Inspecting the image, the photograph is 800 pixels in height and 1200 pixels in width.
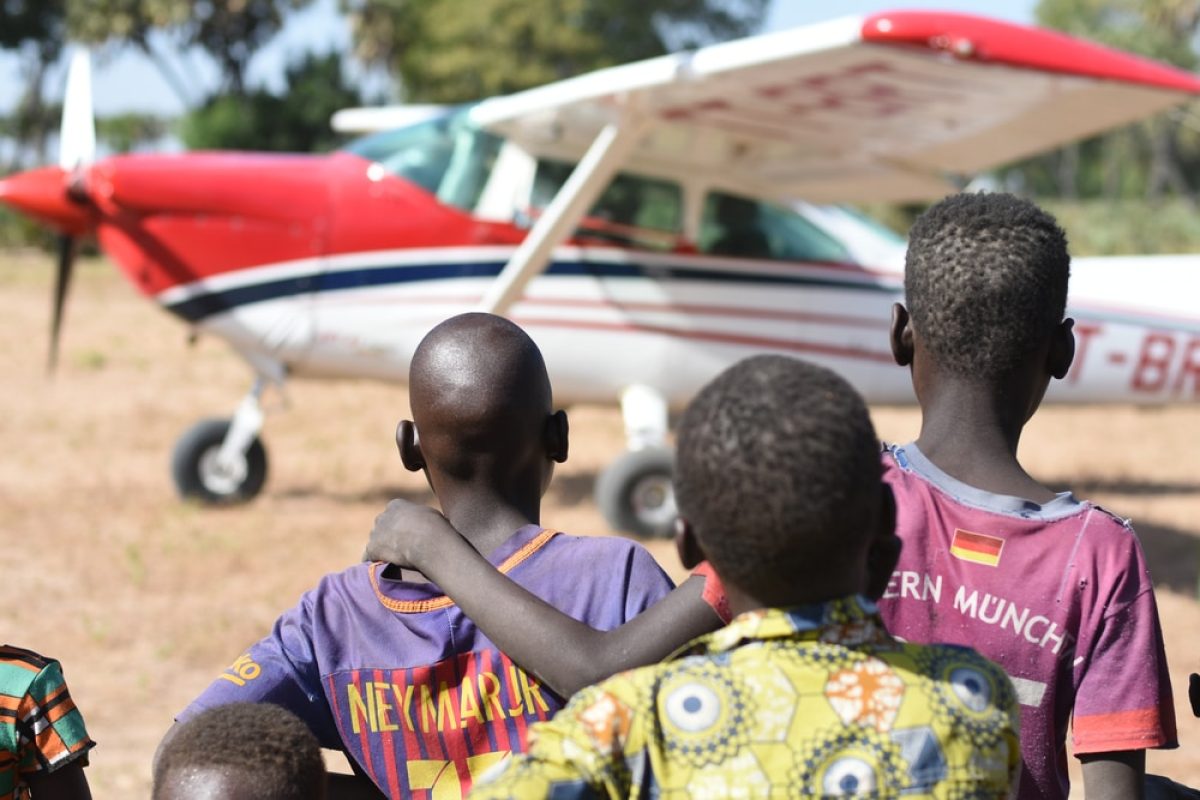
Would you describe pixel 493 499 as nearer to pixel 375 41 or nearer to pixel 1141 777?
pixel 1141 777

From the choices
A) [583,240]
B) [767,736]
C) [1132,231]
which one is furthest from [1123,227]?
[767,736]

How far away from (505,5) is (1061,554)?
111 feet

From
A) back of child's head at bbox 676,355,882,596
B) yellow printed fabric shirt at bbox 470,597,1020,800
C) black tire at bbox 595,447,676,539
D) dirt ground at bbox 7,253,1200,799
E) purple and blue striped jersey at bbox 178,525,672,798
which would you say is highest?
back of child's head at bbox 676,355,882,596

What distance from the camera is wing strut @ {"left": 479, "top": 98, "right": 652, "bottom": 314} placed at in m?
7.38

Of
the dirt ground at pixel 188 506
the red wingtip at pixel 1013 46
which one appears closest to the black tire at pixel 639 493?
the dirt ground at pixel 188 506

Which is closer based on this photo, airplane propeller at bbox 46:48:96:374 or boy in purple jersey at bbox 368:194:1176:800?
boy in purple jersey at bbox 368:194:1176:800

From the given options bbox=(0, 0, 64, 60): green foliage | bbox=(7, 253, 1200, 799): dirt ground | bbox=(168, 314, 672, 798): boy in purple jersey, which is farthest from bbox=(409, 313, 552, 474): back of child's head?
bbox=(0, 0, 64, 60): green foliage

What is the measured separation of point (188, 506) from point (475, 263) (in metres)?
2.43

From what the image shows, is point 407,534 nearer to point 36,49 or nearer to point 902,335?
point 902,335

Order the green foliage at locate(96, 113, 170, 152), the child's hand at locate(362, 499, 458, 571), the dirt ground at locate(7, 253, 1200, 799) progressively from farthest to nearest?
the green foliage at locate(96, 113, 170, 152)
the dirt ground at locate(7, 253, 1200, 799)
the child's hand at locate(362, 499, 458, 571)

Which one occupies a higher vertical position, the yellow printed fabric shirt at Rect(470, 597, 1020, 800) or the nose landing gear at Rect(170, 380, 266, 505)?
the yellow printed fabric shirt at Rect(470, 597, 1020, 800)

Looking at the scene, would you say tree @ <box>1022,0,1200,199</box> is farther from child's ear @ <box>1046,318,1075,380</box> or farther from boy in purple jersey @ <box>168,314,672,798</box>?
boy in purple jersey @ <box>168,314,672,798</box>

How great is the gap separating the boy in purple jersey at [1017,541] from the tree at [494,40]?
32.4 metres

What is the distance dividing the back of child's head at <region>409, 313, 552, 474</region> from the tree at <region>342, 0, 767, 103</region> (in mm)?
32338
